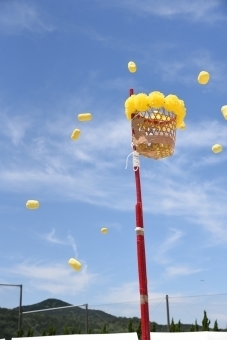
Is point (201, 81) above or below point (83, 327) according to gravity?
above

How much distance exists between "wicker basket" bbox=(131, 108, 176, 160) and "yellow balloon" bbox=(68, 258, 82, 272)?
1.76 m

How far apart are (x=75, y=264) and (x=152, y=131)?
205 centimetres

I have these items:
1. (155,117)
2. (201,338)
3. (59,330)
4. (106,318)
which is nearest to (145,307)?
(155,117)

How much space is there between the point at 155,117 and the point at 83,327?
969 centimetres

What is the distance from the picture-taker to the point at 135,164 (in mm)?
5699

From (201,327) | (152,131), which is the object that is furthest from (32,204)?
(201,327)

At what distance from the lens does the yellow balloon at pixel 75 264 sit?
6.81m

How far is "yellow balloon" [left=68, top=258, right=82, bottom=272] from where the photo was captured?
6.81 m

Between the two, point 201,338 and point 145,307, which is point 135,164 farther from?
point 201,338

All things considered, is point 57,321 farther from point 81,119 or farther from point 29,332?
point 81,119

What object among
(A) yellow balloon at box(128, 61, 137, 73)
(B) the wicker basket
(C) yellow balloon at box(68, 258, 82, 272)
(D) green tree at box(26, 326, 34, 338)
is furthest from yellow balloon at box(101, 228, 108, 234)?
(D) green tree at box(26, 326, 34, 338)

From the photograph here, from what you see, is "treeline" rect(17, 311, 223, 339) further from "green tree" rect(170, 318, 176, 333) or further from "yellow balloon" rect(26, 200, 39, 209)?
"yellow balloon" rect(26, 200, 39, 209)

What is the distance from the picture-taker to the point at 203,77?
21.4 feet

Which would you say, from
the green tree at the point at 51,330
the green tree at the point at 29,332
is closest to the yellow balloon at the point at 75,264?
the green tree at the point at 51,330
